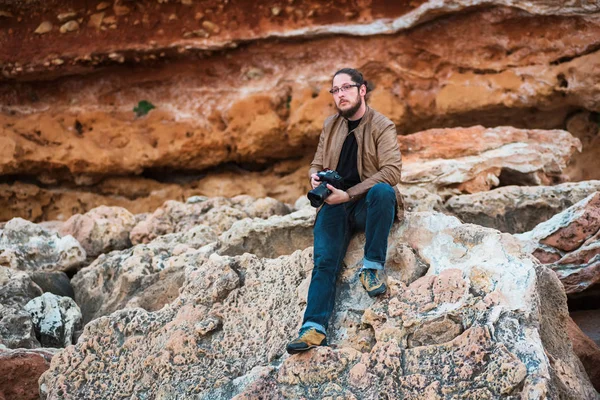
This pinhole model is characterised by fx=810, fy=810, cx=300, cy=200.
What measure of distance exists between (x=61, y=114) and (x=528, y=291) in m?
6.34

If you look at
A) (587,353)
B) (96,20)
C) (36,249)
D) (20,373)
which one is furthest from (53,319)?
(96,20)

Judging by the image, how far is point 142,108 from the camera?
838 cm

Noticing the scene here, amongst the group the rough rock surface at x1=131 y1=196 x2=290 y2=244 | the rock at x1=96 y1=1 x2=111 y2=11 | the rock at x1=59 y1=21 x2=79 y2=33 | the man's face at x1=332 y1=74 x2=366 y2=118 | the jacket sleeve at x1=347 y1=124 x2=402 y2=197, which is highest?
the rock at x1=96 y1=1 x2=111 y2=11

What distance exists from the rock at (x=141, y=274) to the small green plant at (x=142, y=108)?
3.14 metres

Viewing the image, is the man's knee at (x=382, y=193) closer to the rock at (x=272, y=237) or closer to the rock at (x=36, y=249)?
the rock at (x=272, y=237)

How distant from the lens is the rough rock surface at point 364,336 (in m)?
2.96

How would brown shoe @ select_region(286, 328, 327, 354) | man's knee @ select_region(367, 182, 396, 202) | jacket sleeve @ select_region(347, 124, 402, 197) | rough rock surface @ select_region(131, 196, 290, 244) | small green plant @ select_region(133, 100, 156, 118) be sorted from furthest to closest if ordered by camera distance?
small green plant @ select_region(133, 100, 156, 118) → rough rock surface @ select_region(131, 196, 290, 244) → jacket sleeve @ select_region(347, 124, 402, 197) → man's knee @ select_region(367, 182, 396, 202) → brown shoe @ select_region(286, 328, 327, 354)

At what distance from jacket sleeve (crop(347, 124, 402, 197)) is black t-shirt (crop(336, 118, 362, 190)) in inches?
5.1

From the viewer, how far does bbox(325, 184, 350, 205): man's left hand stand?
3546 mm

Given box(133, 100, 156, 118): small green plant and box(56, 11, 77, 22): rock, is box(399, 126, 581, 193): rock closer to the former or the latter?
box(133, 100, 156, 118): small green plant

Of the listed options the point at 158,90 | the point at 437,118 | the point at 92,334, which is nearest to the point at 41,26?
the point at 158,90

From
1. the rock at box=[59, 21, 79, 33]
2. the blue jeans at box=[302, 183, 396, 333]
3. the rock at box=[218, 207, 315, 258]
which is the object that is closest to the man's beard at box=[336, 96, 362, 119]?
the blue jeans at box=[302, 183, 396, 333]

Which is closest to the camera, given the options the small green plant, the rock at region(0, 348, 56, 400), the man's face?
→ the man's face

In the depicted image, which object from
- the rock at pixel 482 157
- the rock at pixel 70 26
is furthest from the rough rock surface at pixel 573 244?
the rock at pixel 70 26
